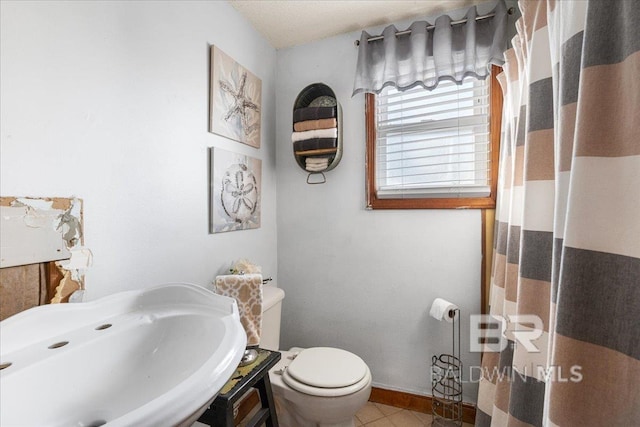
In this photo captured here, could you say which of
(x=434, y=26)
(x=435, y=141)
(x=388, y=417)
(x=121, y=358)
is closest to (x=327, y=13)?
(x=434, y=26)

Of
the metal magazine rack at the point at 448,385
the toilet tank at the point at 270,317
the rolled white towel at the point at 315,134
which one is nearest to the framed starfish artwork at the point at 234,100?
the rolled white towel at the point at 315,134

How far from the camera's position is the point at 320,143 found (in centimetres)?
182

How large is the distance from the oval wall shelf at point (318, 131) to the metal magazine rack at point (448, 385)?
3.76ft

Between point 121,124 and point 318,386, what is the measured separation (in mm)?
1296

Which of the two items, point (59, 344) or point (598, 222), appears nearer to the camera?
point (598, 222)

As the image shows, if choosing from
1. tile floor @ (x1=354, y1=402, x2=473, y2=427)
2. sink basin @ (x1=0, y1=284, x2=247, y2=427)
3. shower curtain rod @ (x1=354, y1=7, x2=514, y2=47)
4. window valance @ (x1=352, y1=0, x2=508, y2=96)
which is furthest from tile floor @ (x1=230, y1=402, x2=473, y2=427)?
shower curtain rod @ (x1=354, y1=7, x2=514, y2=47)

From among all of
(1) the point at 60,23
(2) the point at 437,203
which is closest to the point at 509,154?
(2) the point at 437,203

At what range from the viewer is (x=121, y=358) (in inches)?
32.4

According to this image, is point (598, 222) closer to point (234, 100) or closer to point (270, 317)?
point (270, 317)

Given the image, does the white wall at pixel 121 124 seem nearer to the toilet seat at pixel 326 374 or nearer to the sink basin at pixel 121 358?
the sink basin at pixel 121 358

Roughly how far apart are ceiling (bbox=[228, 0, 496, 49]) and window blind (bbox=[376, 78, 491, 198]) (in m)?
0.41

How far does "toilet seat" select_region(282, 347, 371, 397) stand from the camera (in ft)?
4.23

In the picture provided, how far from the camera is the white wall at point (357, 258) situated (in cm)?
174

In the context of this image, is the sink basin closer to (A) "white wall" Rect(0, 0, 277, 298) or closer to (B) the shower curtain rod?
(A) "white wall" Rect(0, 0, 277, 298)
